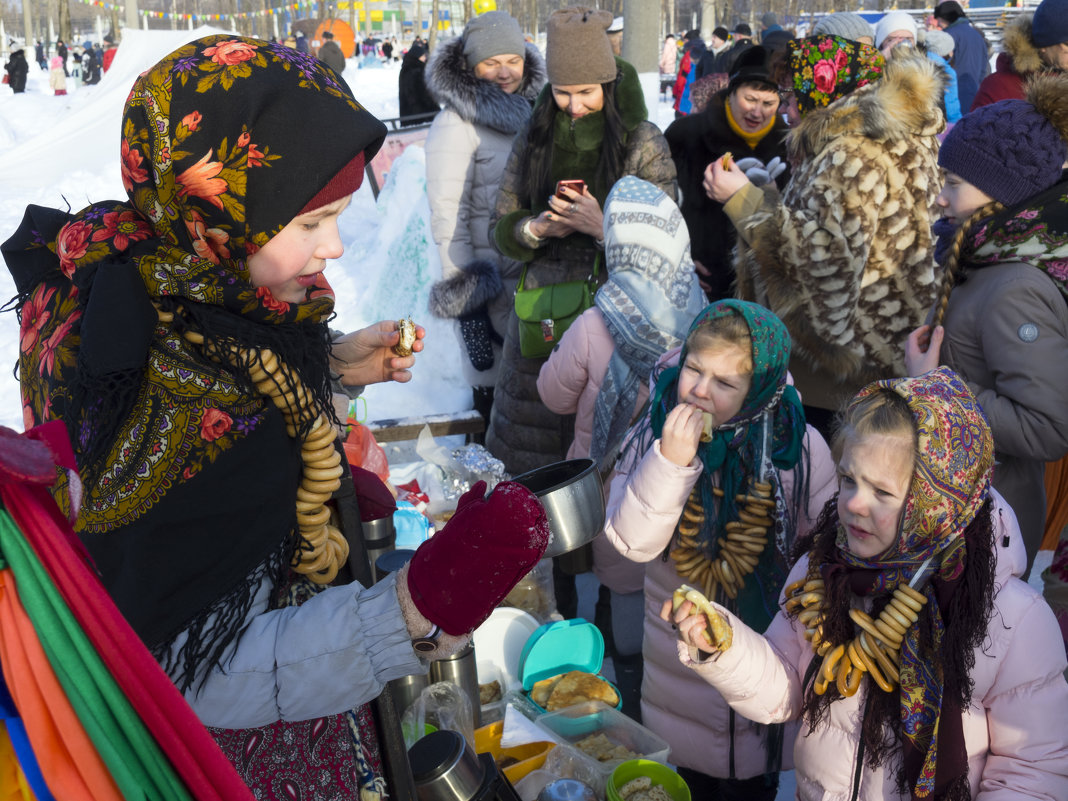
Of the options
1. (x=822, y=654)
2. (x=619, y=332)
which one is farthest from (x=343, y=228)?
(x=822, y=654)

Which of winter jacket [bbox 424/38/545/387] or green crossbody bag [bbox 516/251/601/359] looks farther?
winter jacket [bbox 424/38/545/387]

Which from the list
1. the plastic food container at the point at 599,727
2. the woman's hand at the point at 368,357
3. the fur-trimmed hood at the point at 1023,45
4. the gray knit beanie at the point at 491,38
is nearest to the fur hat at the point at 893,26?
the fur-trimmed hood at the point at 1023,45

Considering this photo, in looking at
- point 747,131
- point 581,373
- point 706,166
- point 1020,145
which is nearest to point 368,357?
point 581,373

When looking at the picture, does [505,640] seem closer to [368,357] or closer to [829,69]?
[368,357]

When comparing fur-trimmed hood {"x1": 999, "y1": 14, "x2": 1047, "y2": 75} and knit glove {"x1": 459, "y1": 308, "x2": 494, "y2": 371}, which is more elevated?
fur-trimmed hood {"x1": 999, "y1": 14, "x2": 1047, "y2": 75}

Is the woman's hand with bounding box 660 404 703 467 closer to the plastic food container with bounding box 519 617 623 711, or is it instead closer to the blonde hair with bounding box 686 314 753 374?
the blonde hair with bounding box 686 314 753 374

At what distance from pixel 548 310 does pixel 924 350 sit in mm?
1515

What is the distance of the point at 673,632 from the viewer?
2.41 metres


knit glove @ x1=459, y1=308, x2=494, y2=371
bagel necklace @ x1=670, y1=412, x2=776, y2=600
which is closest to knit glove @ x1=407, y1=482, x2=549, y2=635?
bagel necklace @ x1=670, y1=412, x2=776, y2=600

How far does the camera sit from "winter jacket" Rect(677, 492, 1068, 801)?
5.43 feet

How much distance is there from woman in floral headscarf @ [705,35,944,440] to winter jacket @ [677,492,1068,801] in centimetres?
129

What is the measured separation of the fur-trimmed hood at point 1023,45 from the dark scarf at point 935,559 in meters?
3.33

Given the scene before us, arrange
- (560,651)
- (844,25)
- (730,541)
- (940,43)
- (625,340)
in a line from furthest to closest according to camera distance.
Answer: (940,43)
(844,25)
(625,340)
(560,651)
(730,541)

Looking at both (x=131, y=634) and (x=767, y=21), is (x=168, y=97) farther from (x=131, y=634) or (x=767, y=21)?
(x=767, y=21)
